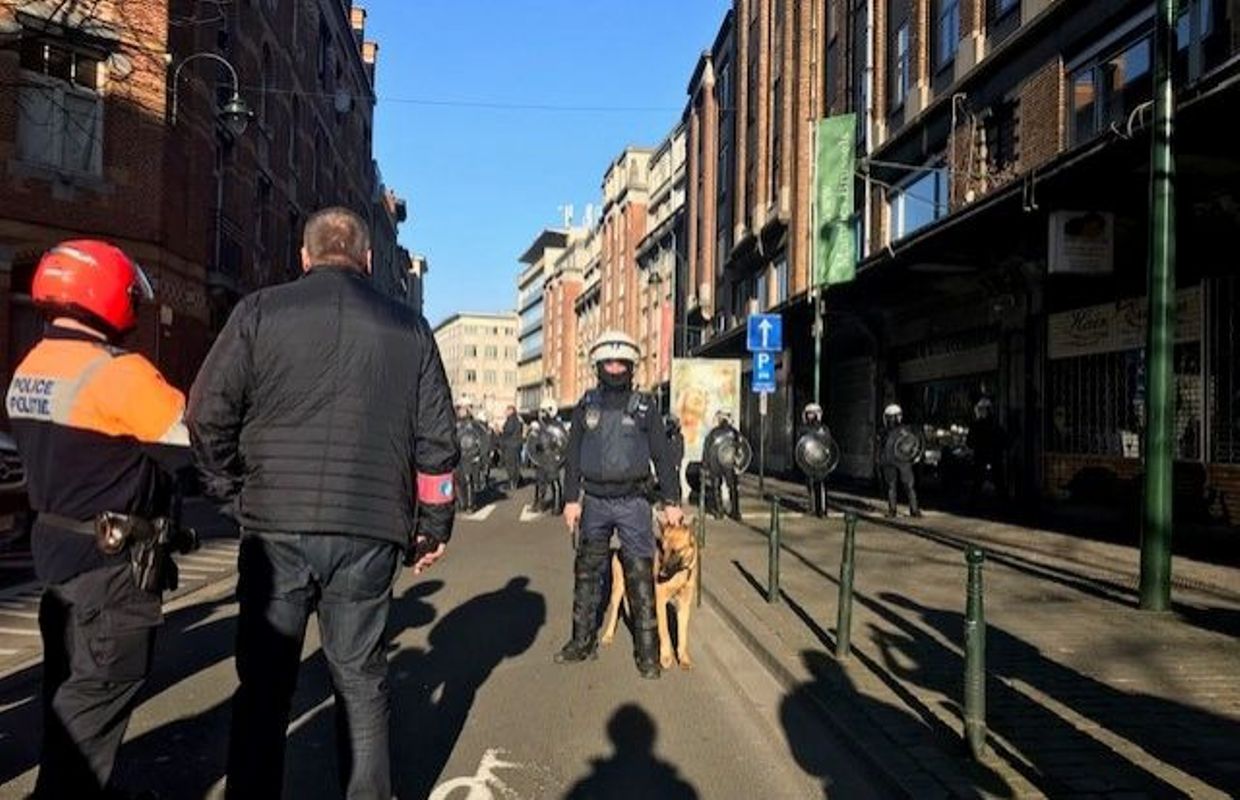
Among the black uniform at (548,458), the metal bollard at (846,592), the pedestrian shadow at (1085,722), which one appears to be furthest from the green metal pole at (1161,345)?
the black uniform at (548,458)

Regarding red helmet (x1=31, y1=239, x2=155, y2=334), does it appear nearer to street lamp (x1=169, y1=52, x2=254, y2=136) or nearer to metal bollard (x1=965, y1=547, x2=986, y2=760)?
metal bollard (x1=965, y1=547, x2=986, y2=760)

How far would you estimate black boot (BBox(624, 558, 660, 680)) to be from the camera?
6.64 meters

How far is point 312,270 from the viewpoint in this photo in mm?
3604

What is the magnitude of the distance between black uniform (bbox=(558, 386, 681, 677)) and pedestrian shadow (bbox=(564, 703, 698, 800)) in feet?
3.66

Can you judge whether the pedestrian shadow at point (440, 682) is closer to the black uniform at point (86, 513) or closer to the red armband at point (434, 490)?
the black uniform at point (86, 513)

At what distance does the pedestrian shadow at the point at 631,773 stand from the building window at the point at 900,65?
66.9 feet

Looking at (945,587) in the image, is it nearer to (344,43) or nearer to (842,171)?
(842,171)

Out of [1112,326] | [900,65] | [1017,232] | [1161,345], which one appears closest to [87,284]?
[1161,345]

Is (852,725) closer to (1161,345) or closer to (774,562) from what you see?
(774,562)

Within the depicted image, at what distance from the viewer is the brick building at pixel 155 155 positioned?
18891 mm

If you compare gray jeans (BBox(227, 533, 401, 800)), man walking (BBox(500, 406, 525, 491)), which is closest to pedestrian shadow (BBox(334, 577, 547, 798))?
gray jeans (BBox(227, 533, 401, 800))

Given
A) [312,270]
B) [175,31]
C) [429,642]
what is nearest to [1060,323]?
[429,642]

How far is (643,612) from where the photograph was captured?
6.68m

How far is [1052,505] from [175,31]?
18801 millimetres
